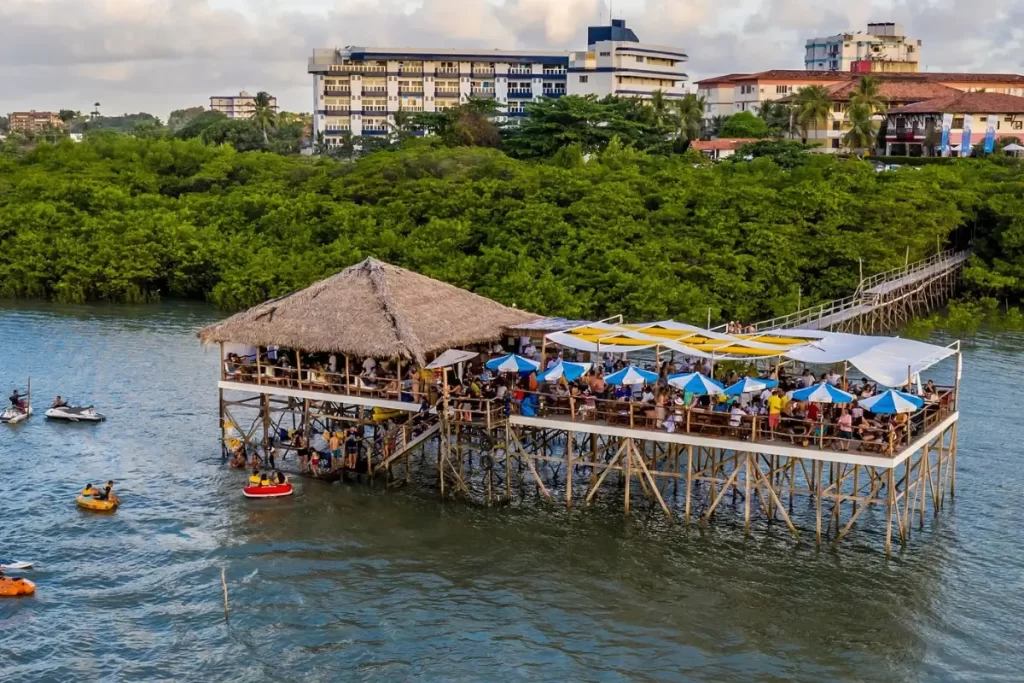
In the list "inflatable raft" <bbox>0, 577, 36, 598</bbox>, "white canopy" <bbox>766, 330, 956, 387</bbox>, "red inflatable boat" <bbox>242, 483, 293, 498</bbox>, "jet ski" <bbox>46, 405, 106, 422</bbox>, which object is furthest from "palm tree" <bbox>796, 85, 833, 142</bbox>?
"inflatable raft" <bbox>0, 577, 36, 598</bbox>

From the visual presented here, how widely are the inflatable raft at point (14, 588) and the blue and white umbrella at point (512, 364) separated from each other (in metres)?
14.0

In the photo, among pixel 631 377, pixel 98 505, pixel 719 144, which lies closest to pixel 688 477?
pixel 631 377

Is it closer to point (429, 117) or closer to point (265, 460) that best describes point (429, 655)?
point (265, 460)

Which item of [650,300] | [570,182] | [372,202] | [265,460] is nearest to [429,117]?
[372,202]

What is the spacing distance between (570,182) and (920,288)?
70.7 ft

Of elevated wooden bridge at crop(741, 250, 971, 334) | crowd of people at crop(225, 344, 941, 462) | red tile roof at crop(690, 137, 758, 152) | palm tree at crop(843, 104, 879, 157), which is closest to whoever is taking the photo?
crowd of people at crop(225, 344, 941, 462)

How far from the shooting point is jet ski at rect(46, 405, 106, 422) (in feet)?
154

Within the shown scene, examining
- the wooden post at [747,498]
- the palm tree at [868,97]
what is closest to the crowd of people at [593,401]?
the wooden post at [747,498]

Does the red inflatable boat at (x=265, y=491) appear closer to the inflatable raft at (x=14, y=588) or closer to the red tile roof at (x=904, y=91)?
the inflatable raft at (x=14, y=588)

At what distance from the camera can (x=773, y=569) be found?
31953 millimetres

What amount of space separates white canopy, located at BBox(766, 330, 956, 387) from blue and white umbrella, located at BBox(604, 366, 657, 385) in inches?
151

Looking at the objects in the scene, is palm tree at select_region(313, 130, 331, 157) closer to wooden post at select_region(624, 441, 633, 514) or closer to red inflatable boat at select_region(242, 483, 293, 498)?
red inflatable boat at select_region(242, 483, 293, 498)

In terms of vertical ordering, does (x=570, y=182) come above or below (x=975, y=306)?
above

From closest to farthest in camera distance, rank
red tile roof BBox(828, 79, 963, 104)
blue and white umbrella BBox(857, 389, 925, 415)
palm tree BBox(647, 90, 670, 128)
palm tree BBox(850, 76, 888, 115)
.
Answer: blue and white umbrella BBox(857, 389, 925, 415) < palm tree BBox(850, 76, 888, 115) < palm tree BBox(647, 90, 670, 128) < red tile roof BBox(828, 79, 963, 104)
